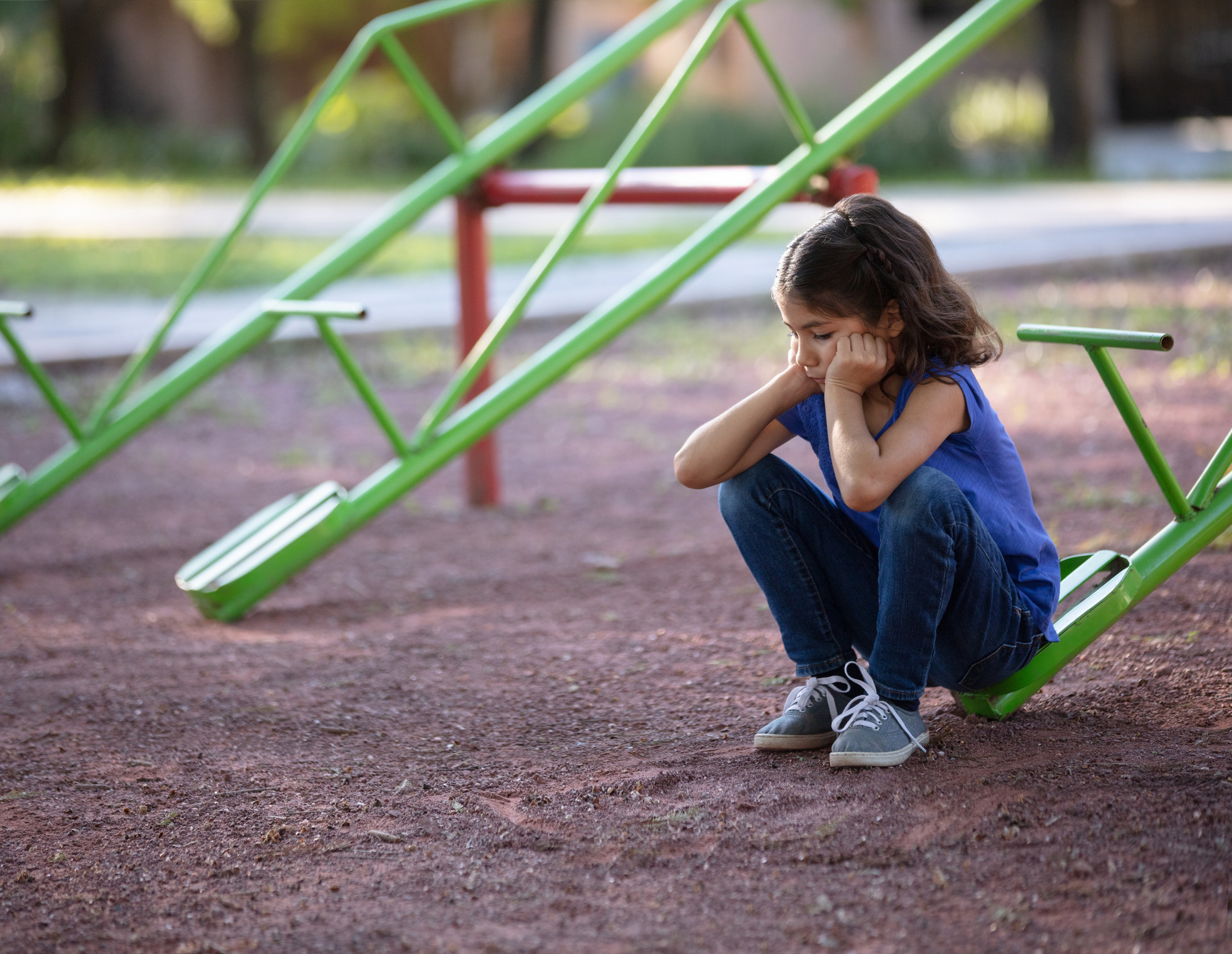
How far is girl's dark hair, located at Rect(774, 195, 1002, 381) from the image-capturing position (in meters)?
1.96

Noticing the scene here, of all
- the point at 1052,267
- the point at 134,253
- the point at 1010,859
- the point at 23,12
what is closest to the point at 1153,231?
the point at 1052,267

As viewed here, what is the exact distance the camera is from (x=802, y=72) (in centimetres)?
1848

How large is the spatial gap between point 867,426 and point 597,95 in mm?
20928

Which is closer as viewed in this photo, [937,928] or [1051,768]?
[937,928]

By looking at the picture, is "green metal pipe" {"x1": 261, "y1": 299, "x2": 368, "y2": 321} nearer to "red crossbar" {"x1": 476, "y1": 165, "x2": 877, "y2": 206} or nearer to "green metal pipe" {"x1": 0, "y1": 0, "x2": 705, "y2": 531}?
"green metal pipe" {"x1": 0, "y1": 0, "x2": 705, "y2": 531}

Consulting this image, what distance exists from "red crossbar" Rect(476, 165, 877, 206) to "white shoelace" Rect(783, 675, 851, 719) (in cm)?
134

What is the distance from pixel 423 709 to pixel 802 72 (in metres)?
17.3

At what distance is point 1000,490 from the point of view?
2064mm

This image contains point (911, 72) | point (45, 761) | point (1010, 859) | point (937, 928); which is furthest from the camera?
point (911, 72)

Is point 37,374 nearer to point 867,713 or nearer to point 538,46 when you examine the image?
point 867,713

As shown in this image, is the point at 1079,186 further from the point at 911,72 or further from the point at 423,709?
the point at 423,709

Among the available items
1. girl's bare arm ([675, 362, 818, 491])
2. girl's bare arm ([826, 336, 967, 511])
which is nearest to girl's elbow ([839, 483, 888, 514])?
girl's bare arm ([826, 336, 967, 511])

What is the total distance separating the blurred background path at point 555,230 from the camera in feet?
23.8

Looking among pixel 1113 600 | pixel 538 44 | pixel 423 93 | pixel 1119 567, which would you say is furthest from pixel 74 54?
pixel 1113 600
